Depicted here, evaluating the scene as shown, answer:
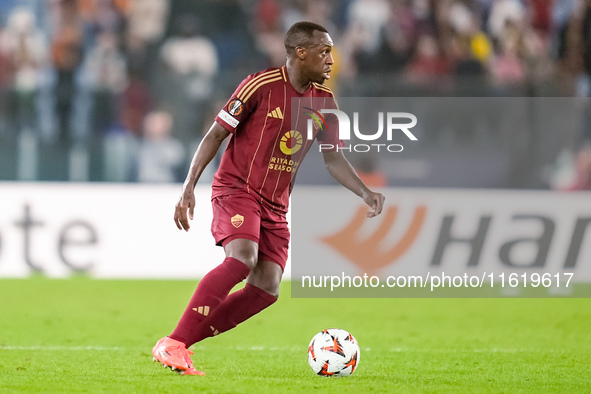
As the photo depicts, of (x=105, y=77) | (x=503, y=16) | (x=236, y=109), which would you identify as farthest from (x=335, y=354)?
(x=503, y=16)

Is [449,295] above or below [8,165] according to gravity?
below

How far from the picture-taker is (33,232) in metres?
11.3

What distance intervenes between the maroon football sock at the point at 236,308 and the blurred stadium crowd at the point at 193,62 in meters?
6.41

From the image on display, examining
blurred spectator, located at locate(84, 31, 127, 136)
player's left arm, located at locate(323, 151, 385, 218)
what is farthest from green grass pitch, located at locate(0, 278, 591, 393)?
blurred spectator, located at locate(84, 31, 127, 136)

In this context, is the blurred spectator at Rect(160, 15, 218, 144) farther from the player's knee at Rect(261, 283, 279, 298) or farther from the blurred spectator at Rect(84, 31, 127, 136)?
the player's knee at Rect(261, 283, 279, 298)

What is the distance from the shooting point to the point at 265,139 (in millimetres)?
5723

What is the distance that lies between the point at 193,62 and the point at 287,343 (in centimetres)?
674

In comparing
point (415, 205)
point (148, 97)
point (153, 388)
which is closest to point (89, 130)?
point (148, 97)

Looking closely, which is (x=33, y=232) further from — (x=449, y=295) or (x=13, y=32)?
(x=449, y=295)

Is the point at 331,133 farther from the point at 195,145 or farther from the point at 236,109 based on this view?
the point at 195,145

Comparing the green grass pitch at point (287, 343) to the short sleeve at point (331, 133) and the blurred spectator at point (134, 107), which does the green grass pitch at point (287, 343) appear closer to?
the short sleeve at point (331, 133)

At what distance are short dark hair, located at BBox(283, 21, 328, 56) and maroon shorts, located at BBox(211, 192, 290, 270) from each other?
36.8 inches

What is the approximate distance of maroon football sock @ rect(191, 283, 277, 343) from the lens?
5609mm

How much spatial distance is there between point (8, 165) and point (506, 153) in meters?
6.12
